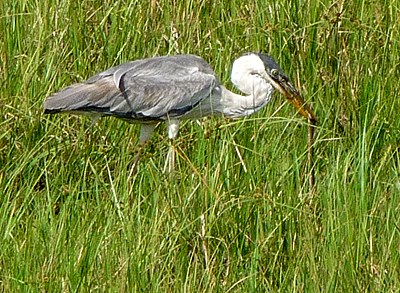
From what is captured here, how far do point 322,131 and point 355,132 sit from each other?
0.49ft

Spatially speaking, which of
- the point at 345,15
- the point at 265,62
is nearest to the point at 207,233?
the point at 265,62

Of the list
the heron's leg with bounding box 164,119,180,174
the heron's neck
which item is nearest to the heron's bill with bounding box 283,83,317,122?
the heron's neck

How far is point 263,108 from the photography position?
5.71m

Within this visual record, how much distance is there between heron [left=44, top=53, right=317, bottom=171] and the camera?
5.39 meters

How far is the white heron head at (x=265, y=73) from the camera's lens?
538 centimetres

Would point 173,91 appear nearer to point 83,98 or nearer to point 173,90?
point 173,90

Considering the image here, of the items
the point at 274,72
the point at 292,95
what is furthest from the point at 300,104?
the point at 274,72

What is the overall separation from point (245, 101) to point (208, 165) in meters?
1.25

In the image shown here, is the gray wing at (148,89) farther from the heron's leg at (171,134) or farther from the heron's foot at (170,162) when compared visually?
the heron's foot at (170,162)

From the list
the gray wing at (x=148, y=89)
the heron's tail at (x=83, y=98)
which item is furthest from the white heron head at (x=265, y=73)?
the heron's tail at (x=83, y=98)

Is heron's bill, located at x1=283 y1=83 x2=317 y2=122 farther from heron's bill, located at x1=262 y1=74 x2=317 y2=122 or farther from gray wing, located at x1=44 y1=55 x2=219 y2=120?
gray wing, located at x1=44 y1=55 x2=219 y2=120

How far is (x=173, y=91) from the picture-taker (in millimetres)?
5676

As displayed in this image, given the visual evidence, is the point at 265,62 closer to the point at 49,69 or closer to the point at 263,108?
the point at 263,108

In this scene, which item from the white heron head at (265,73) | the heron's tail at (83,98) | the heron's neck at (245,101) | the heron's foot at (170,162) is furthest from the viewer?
the heron's neck at (245,101)
